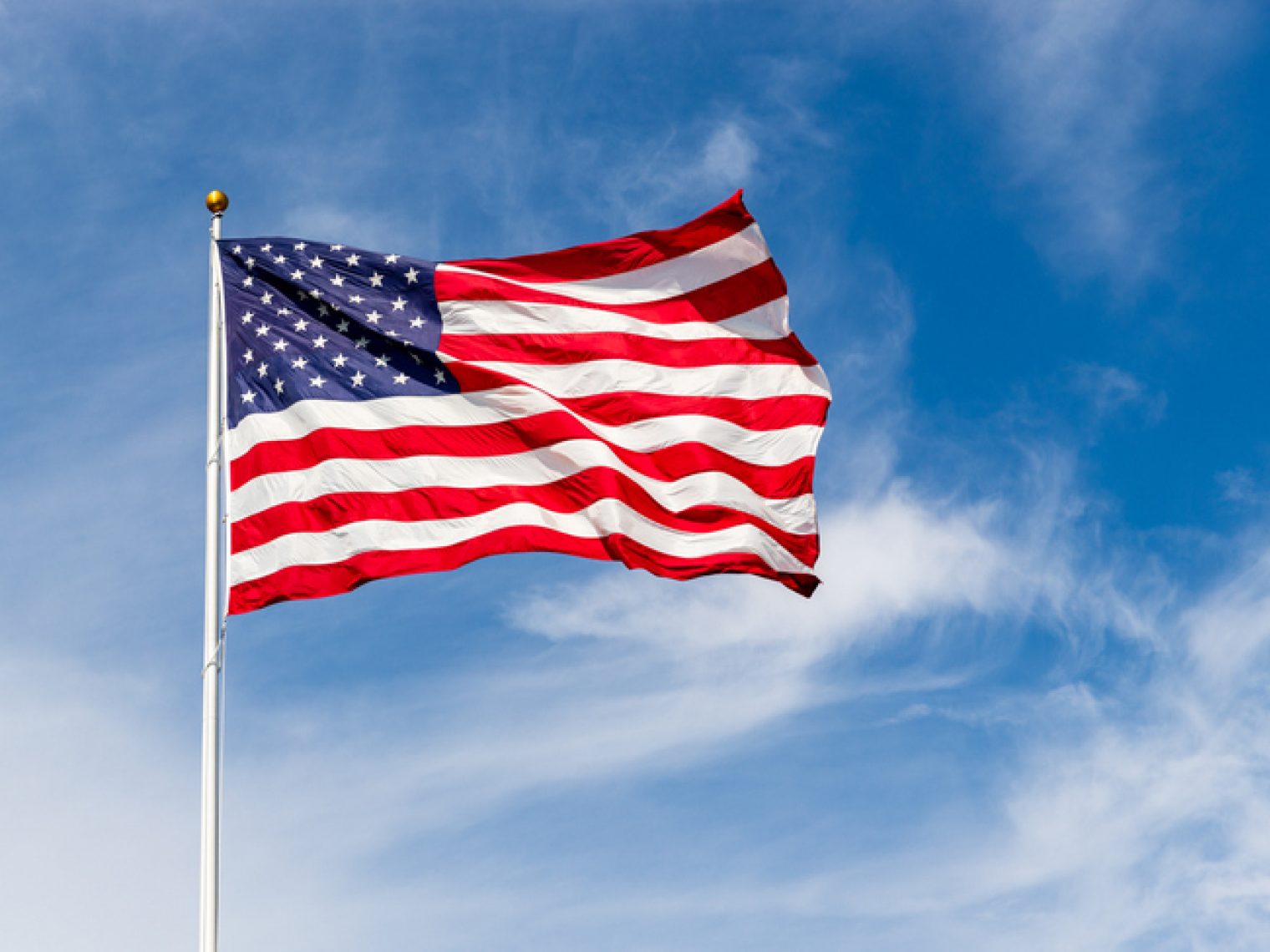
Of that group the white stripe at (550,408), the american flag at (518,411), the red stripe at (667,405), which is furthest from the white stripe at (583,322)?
the white stripe at (550,408)

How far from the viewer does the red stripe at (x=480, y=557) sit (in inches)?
754

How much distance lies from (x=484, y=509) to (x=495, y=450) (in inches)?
38.1

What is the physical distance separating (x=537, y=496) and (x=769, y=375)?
4.29 metres

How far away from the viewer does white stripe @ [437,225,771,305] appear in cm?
2334

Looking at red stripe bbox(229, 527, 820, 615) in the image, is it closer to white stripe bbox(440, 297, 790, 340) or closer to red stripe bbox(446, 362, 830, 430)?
red stripe bbox(446, 362, 830, 430)

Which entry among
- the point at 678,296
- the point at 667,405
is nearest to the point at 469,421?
the point at 667,405

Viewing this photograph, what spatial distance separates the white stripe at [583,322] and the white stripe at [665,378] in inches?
17.9

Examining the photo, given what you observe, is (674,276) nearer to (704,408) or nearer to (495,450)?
(704,408)

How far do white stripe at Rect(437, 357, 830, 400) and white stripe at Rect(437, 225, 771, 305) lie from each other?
1.09 metres

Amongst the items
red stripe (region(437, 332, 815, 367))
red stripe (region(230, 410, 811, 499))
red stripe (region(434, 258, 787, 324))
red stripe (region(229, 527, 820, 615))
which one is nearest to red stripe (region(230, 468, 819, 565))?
red stripe (region(229, 527, 820, 615))

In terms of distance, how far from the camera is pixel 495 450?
70.1 ft

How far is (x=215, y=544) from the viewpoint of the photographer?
736 inches

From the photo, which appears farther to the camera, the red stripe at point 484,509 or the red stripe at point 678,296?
the red stripe at point 678,296

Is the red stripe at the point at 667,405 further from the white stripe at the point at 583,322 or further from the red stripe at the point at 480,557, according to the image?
the red stripe at the point at 480,557
